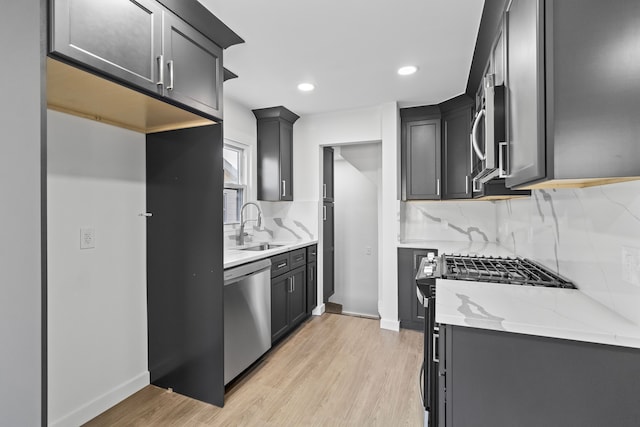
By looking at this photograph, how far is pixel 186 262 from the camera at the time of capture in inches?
85.0

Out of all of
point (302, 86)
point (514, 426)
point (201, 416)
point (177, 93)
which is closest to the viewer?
point (514, 426)

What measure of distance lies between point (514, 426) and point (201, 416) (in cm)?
175

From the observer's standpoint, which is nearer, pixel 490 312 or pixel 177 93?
pixel 490 312

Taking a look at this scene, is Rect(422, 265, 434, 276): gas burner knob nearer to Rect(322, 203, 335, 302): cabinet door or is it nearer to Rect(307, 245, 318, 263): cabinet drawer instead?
Rect(307, 245, 318, 263): cabinet drawer

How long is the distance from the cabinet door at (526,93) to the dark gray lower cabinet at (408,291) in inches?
83.5

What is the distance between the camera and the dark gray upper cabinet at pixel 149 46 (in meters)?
1.20

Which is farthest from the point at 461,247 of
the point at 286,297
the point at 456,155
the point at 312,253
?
the point at 286,297

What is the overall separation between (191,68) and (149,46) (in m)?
0.30

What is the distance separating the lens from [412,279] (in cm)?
337

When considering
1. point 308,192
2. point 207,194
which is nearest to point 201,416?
point 207,194

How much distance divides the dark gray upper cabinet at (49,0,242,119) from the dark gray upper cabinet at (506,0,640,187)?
5.18ft

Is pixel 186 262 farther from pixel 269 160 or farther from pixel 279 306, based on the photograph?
pixel 269 160

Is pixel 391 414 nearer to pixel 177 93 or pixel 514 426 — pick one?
pixel 514 426
